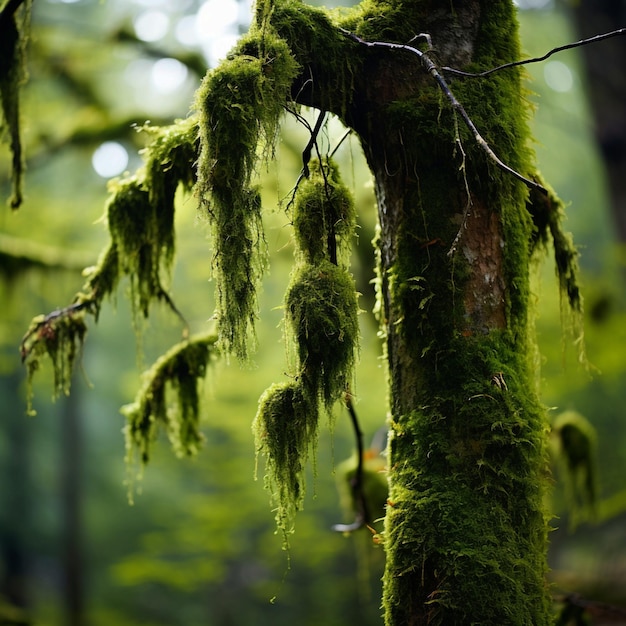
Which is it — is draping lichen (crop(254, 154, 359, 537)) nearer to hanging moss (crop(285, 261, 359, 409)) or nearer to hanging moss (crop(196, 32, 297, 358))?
hanging moss (crop(285, 261, 359, 409))

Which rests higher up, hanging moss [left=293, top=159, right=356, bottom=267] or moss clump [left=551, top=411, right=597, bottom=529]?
hanging moss [left=293, top=159, right=356, bottom=267]

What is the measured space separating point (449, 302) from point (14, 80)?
271cm

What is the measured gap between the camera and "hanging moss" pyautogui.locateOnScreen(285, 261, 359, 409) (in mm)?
2217

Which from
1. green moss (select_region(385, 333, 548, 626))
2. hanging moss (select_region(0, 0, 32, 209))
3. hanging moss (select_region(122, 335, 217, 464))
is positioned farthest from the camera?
hanging moss (select_region(122, 335, 217, 464))

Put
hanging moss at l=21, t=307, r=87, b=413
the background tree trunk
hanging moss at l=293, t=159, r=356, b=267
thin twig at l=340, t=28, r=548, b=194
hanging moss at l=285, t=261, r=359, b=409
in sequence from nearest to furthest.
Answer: thin twig at l=340, t=28, r=548, b=194 < hanging moss at l=285, t=261, r=359, b=409 < hanging moss at l=293, t=159, r=356, b=267 < hanging moss at l=21, t=307, r=87, b=413 < the background tree trunk

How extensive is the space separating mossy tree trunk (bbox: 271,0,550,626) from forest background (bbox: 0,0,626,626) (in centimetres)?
71

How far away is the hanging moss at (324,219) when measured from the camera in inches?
95.5

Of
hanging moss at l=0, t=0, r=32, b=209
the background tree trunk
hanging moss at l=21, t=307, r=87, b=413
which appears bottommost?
hanging moss at l=21, t=307, r=87, b=413

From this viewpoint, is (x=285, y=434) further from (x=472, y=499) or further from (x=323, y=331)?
(x=472, y=499)

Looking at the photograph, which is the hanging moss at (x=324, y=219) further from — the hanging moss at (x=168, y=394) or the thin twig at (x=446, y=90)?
the hanging moss at (x=168, y=394)

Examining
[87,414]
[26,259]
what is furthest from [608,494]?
[87,414]

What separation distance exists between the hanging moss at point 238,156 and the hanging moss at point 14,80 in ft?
5.33

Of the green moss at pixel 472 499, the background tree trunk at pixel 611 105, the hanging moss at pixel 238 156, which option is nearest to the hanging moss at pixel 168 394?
the hanging moss at pixel 238 156

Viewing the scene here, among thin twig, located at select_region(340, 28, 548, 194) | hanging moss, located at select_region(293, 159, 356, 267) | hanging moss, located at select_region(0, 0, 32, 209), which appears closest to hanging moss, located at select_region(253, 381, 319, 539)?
hanging moss, located at select_region(293, 159, 356, 267)
